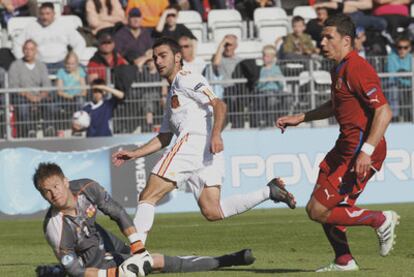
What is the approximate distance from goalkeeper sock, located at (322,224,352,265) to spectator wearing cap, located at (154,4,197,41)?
42.6ft

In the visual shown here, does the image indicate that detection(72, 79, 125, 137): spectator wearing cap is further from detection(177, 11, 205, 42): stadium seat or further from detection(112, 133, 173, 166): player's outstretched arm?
detection(112, 133, 173, 166): player's outstretched arm

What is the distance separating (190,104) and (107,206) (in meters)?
2.63

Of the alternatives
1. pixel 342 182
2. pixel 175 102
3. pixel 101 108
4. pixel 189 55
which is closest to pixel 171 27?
pixel 189 55

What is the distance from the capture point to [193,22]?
85.9ft

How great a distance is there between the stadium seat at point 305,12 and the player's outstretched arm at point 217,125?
47.6 ft

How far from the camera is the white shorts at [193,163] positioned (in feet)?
41.5

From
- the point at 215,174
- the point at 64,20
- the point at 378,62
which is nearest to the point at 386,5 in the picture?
the point at 378,62

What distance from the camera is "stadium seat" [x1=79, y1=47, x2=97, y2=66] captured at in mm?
24297

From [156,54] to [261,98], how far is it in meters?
10.0

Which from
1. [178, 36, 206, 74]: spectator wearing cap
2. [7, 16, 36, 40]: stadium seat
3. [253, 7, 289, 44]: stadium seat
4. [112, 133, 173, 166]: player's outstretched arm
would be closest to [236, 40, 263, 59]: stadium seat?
[253, 7, 289, 44]: stadium seat

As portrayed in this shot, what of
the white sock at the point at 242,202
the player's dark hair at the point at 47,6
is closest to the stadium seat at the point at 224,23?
the player's dark hair at the point at 47,6

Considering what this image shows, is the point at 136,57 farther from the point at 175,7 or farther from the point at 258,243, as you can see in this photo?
the point at 258,243

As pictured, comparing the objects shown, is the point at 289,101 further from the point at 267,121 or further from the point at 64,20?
the point at 64,20

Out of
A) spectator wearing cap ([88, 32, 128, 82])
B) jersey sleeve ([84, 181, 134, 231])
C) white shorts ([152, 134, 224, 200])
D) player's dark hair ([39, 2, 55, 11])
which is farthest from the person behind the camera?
player's dark hair ([39, 2, 55, 11])
